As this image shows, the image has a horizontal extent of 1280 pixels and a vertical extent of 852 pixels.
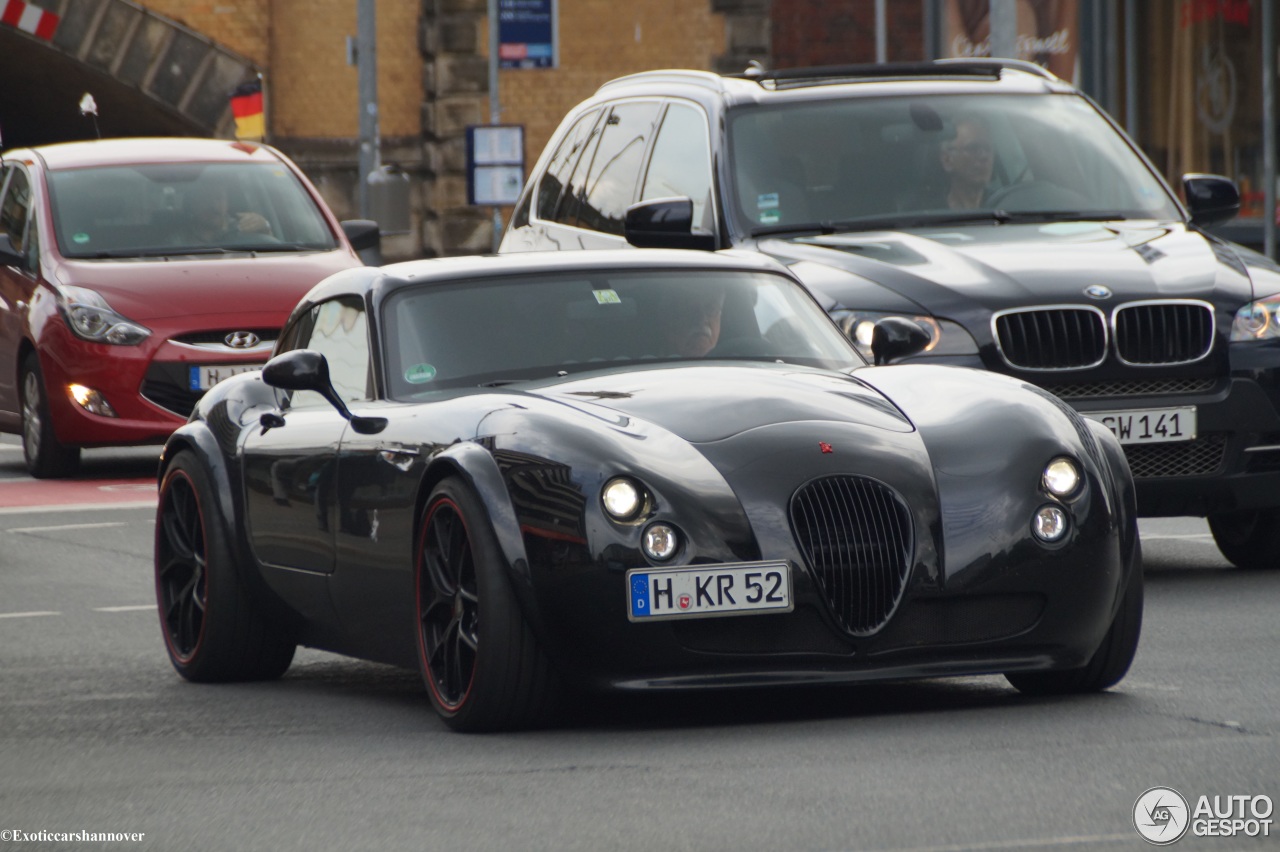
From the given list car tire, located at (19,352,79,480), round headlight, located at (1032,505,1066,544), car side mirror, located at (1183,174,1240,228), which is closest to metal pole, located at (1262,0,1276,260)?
car tire, located at (19,352,79,480)

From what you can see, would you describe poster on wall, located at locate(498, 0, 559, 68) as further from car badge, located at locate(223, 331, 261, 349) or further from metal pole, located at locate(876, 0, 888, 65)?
metal pole, located at locate(876, 0, 888, 65)

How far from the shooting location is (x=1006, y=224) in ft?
37.7

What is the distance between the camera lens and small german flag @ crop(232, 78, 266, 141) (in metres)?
31.9

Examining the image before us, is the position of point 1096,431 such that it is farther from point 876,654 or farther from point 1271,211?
point 1271,211

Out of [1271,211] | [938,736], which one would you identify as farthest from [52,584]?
[1271,211]

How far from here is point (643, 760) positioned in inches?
253

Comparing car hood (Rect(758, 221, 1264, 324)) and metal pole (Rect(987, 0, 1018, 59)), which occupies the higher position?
metal pole (Rect(987, 0, 1018, 59))

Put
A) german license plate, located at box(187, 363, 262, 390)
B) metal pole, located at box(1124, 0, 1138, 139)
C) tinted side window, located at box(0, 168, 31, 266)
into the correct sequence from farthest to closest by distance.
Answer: metal pole, located at box(1124, 0, 1138, 139), tinted side window, located at box(0, 168, 31, 266), german license plate, located at box(187, 363, 262, 390)

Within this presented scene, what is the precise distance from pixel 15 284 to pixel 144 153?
1281mm

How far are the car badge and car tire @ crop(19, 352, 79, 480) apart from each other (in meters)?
1.25

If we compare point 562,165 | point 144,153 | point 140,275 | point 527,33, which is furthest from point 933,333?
point 527,33

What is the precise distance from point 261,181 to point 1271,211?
36.9ft

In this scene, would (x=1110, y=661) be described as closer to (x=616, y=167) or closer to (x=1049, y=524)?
(x=1049, y=524)

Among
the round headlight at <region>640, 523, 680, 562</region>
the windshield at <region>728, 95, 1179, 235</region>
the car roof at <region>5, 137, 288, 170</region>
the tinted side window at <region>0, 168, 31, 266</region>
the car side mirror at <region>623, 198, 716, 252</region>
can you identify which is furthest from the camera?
the car roof at <region>5, 137, 288, 170</region>
